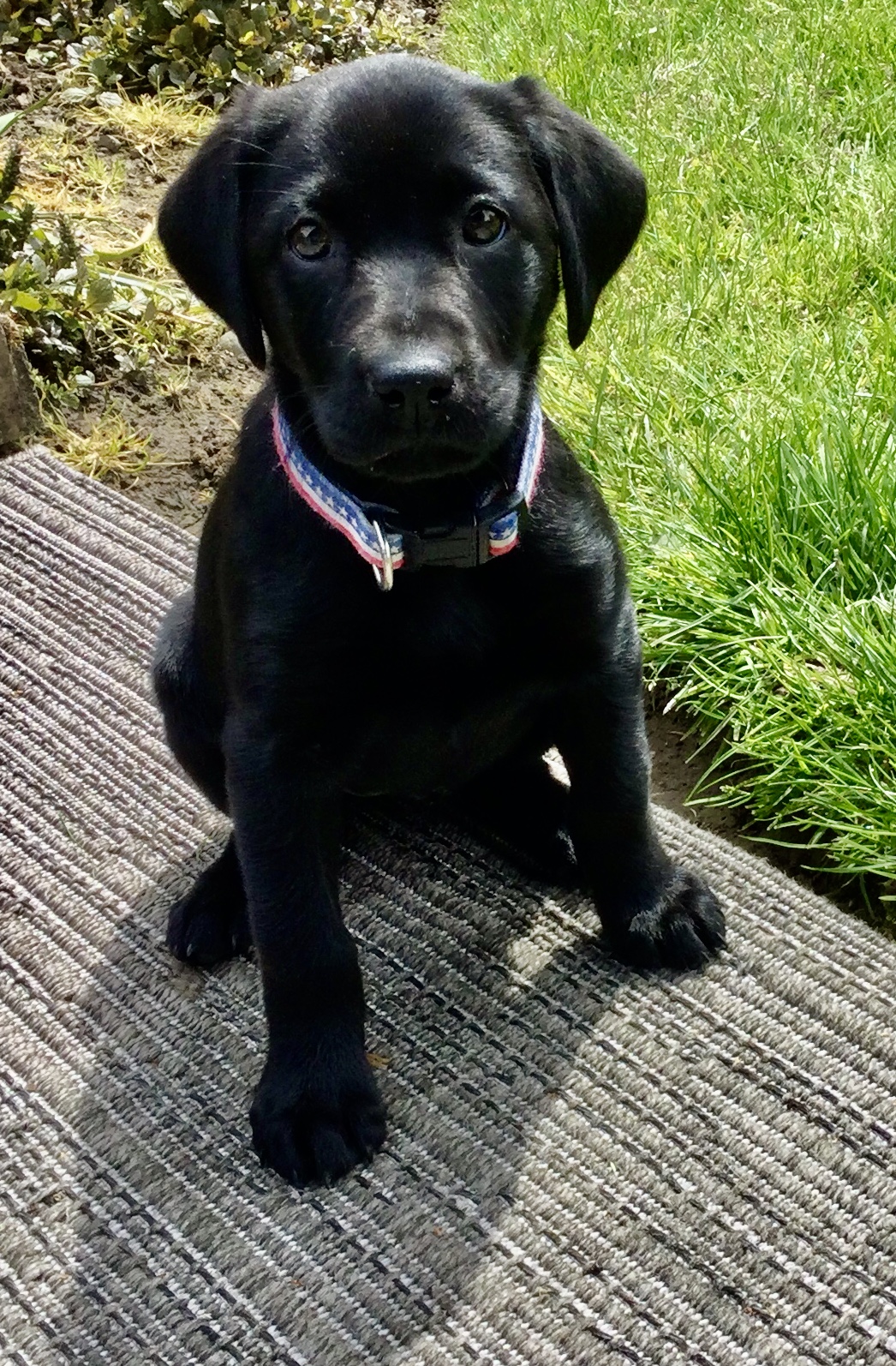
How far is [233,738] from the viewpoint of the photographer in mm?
1831

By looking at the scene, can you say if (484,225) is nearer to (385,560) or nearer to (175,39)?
(385,560)

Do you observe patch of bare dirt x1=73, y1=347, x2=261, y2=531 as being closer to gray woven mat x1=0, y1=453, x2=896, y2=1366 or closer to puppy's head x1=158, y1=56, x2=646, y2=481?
gray woven mat x1=0, y1=453, x2=896, y2=1366

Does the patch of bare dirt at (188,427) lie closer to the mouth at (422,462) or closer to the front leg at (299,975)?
the front leg at (299,975)

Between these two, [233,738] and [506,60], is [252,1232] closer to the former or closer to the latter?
[233,738]

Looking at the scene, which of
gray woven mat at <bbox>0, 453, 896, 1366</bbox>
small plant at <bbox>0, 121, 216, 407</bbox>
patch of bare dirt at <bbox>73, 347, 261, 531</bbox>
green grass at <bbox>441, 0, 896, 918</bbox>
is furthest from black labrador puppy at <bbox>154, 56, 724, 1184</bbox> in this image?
small plant at <bbox>0, 121, 216, 407</bbox>

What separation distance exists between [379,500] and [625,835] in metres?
0.64

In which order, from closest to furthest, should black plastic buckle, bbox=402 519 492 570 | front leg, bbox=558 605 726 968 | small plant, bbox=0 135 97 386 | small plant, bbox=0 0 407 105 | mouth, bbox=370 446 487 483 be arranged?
1. mouth, bbox=370 446 487 483
2. black plastic buckle, bbox=402 519 492 570
3. front leg, bbox=558 605 726 968
4. small plant, bbox=0 135 97 386
5. small plant, bbox=0 0 407 105

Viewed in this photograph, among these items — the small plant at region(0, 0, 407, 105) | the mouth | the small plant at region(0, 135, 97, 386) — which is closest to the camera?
the mouth

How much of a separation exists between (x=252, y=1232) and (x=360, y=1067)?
0.84 feet

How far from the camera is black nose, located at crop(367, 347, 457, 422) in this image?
5.01ft

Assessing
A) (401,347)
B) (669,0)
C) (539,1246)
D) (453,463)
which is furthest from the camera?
(669,0)

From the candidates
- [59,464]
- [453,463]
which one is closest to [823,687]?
[453,463]

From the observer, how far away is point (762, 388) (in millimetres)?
3174

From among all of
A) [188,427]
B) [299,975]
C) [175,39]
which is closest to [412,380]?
[299,975]
